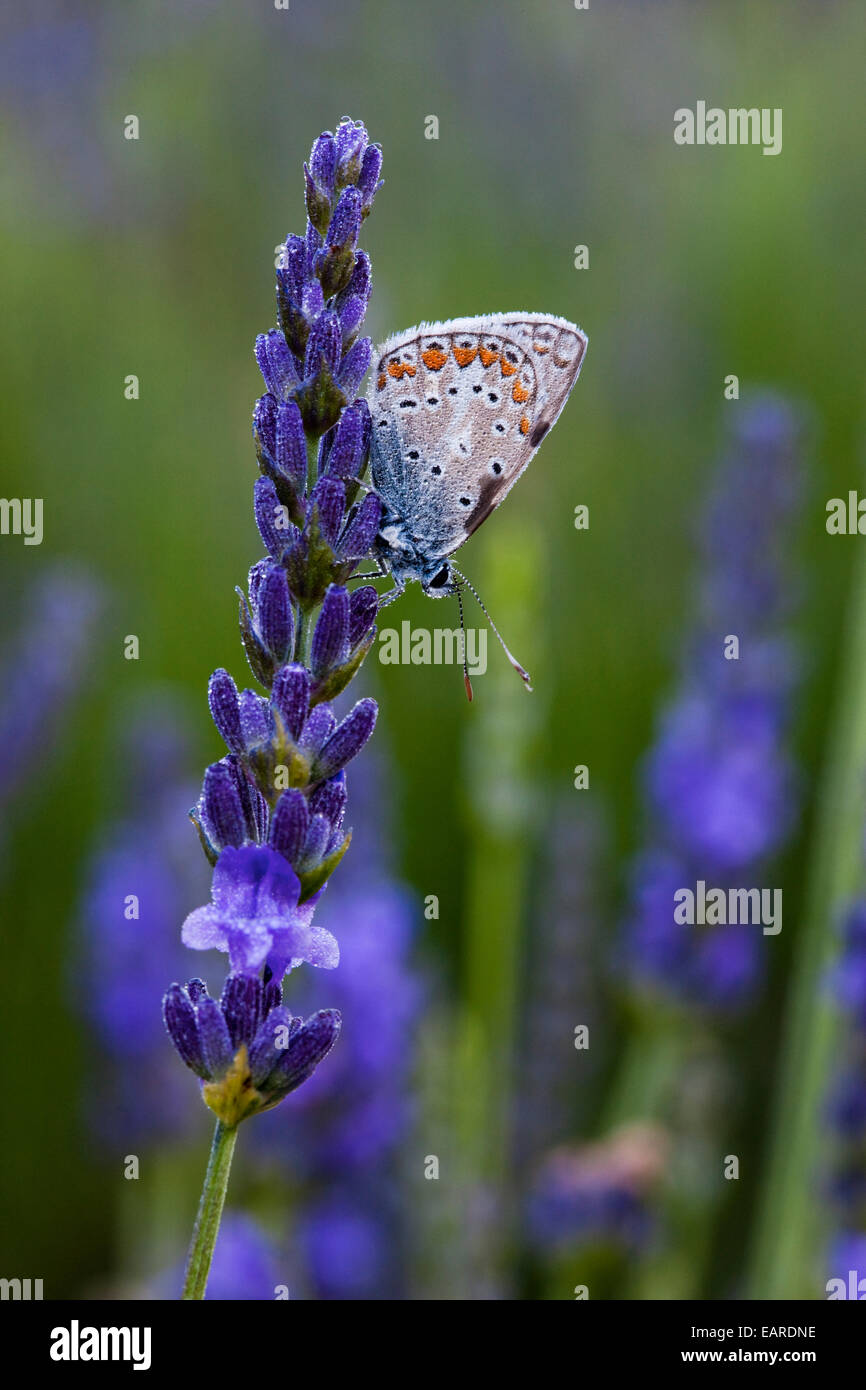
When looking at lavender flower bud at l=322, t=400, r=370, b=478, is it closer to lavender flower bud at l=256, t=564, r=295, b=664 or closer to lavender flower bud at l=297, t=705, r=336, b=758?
lavender flower bud at l=256, t=564, r=295, b=664

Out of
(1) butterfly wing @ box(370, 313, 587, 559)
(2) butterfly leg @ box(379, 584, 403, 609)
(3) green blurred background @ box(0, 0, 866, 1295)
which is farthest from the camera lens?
(3) green blurred background @ box(0, 0, 866, 1295)

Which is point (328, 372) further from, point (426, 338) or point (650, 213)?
point (650, 213)

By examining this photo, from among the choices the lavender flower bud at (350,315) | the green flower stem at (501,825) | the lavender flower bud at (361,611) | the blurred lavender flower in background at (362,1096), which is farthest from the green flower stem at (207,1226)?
the green flower stem at (501,825)

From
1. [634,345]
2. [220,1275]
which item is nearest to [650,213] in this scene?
[634,345]

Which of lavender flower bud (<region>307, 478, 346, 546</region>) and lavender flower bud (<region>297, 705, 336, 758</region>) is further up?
lavender flower bud (<region>307, 478, 346, 546</region>)

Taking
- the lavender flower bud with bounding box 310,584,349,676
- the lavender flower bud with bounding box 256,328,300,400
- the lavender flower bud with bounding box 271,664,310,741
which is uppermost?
the lavender flower bud with bounding box 256,328,300,400

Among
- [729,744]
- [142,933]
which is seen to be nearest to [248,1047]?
[142,933]

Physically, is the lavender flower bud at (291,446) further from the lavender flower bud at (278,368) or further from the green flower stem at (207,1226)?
the green flower stem at (207,1226)

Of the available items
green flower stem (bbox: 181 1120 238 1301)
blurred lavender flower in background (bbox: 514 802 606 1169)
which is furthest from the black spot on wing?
blurred lavender flower in background (bbox: 514 802 606 1169)
